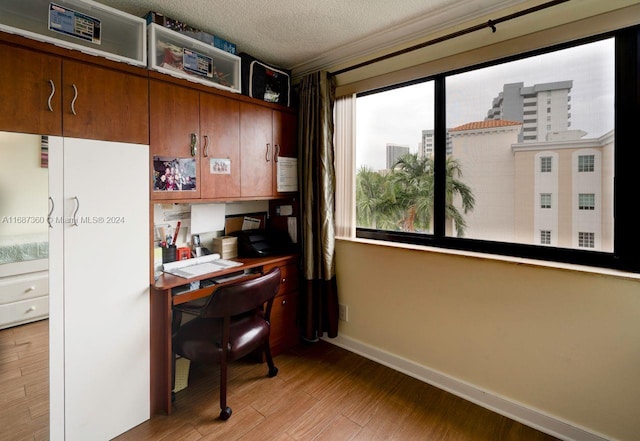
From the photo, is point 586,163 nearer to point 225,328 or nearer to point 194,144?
point 225,328

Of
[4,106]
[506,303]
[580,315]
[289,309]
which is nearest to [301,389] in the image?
[289,309]

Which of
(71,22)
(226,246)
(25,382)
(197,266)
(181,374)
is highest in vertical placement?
(71,22)

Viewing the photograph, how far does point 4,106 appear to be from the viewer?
1361mm

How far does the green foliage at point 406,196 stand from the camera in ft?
7.04

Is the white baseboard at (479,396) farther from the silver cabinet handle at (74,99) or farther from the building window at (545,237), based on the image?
the silver cabinet handle at (74,99)

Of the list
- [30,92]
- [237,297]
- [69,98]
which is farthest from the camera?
[237,297]

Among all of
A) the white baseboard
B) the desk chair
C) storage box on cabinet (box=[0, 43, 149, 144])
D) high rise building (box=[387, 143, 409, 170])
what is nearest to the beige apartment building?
high rise building (box=[387, 143, 409, 170])

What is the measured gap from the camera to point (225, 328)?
1794mm

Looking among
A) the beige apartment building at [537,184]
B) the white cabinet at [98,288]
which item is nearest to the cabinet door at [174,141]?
the white cabinet at [98,288]

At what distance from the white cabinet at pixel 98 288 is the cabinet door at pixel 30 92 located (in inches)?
4.2

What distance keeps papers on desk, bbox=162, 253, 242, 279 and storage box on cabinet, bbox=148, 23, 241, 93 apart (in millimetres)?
1246

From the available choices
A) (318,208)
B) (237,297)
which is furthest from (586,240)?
(237,297)

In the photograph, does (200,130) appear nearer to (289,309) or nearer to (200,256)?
(200,256)

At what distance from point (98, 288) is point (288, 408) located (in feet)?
4.32
